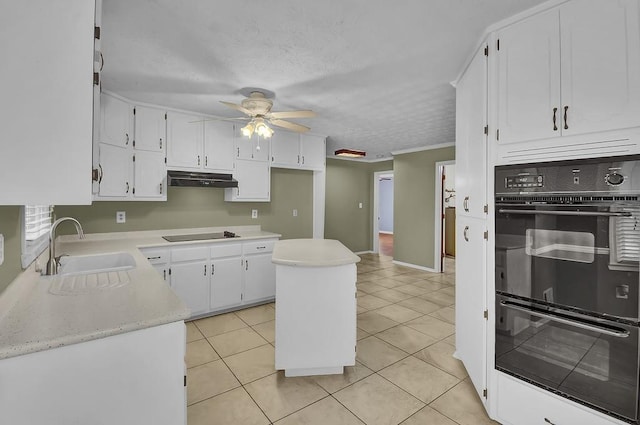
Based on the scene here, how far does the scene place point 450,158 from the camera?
17.1 ft

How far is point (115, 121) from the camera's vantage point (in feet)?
10.2

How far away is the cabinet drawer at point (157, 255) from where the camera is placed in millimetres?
3041

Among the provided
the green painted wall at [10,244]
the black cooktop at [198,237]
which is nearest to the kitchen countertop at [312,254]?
the black cooktop at [198,237]

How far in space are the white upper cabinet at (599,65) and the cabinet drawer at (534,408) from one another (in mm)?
1426

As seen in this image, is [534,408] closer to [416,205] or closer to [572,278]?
[572,278]

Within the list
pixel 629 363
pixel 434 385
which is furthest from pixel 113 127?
pixel 629 363

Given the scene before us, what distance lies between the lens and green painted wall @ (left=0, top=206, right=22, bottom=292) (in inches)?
54.2

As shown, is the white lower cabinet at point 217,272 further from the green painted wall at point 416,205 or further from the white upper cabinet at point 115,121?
the green painted wall at point 416,205

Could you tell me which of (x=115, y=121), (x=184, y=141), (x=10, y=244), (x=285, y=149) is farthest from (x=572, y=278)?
(x=115, y=121)

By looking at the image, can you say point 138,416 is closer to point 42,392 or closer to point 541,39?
point 42,392

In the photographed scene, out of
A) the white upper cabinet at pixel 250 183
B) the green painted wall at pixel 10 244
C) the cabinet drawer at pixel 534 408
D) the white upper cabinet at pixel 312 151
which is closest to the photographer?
the green painted wall at pixel 10 244

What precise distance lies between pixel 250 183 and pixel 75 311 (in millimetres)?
2901

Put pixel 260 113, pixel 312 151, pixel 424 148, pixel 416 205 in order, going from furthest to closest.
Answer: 1. pixel 416 205
2. pixel 424 148
3. pixel 312 151
4. pixel 260 113

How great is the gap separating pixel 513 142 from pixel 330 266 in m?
1.41
